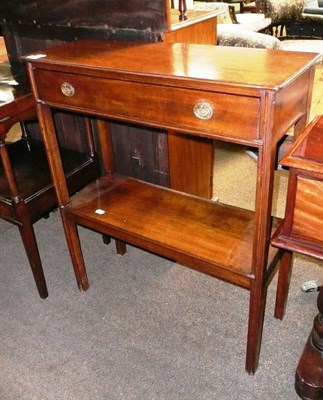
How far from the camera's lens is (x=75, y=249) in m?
1.65

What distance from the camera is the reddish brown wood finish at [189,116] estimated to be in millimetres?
965

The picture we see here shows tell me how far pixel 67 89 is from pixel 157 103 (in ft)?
1.07

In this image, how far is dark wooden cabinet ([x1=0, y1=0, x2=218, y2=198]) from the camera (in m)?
1.49

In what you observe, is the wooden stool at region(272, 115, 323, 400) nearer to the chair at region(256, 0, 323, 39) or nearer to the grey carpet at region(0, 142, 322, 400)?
the grey carpet at region(0, 142, 322, 400)

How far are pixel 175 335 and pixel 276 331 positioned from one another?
1.20 feet

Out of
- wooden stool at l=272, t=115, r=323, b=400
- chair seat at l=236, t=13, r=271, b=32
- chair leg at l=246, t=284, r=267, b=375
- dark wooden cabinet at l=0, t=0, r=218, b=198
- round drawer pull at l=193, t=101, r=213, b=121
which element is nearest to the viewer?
wooden stool at l=272, t=115, r=323, b=400

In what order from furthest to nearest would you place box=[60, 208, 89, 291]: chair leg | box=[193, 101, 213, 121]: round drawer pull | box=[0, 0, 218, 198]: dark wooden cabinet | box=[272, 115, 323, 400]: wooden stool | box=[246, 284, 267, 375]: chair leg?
box=[60, 208, 89, 291]: chair leg → box=[0, 0, 218, 198]: dark wooden cabinet → box=[246, 284, 267, 375]: chair leg → box=[193, 101, 213, 121]: round drawer pull → box=[272, 115, 323, 400]: wooden stool

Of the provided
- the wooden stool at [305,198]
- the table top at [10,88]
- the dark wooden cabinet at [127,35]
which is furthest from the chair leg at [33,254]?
the wooden stool at [305,198]

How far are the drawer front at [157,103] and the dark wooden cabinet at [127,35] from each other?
0.41 m

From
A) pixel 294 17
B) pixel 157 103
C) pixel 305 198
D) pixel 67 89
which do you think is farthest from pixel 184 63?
pixel 294 17

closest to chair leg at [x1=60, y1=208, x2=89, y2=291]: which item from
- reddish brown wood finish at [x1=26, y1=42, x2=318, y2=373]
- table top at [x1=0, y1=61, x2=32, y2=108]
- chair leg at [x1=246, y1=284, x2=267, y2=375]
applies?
reddish brown wood finish at [x1=26, y1=42, x2=318, y2=373]

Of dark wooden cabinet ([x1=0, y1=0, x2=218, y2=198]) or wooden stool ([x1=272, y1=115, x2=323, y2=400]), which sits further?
dark wooden cabinet ([x1=0, y1=0, x2=218, y2=198])

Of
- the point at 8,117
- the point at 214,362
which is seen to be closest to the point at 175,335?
the point at 214,362

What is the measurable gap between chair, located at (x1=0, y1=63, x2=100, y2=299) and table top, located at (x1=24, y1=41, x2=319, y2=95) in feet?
0.79
